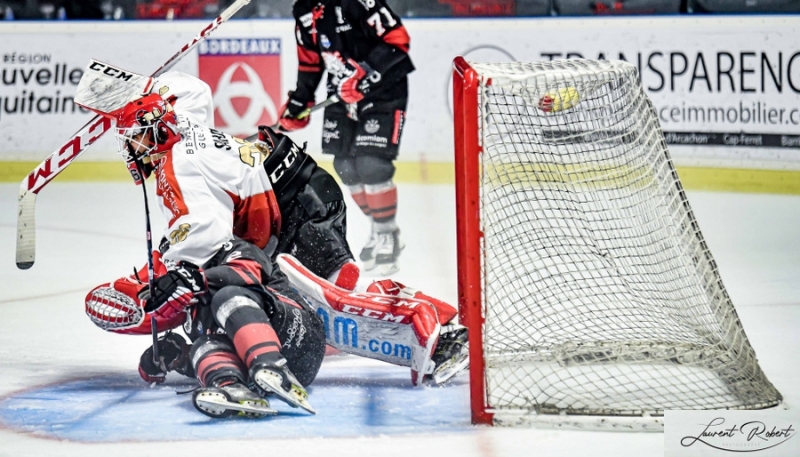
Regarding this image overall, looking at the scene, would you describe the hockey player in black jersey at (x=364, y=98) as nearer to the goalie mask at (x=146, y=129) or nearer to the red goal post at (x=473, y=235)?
the goalie mask at (x=146, y=129)

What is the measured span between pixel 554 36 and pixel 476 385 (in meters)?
3.67

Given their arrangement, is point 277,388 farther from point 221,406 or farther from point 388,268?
point 388,268

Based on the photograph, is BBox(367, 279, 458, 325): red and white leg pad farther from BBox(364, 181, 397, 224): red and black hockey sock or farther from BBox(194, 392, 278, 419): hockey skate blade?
BBox(364, 181, 397, 224): red and black hockey sock

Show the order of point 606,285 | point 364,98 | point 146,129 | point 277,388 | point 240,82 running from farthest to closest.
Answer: point 240,82, point 364,98, point 606,285, point 146,129, point 277,388

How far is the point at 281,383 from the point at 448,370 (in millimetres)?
529

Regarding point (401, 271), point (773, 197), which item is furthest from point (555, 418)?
point (773, 197)

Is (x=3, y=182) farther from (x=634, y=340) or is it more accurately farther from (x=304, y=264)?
(x=634, y=340)

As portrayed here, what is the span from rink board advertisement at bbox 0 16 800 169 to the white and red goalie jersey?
300 cm

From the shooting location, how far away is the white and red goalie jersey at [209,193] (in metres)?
2.72

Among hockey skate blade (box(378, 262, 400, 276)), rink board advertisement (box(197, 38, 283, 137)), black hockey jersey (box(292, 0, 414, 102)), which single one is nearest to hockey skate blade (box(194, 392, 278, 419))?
hockey skate blade (box(378, 262, 400, 276))

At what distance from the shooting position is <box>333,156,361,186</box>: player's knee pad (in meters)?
4.66

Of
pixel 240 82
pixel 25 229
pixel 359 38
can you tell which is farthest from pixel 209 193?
pixel 240 82

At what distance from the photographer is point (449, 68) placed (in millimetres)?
5965

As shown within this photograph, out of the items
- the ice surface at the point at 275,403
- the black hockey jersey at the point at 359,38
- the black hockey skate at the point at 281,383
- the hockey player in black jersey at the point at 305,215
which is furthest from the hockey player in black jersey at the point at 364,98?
the black hockey skate at the point at 281,383
